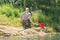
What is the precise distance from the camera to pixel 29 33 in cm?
1736

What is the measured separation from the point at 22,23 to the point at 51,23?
2.20 metres

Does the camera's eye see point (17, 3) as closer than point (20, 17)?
No

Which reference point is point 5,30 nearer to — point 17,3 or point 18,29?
point 18,29

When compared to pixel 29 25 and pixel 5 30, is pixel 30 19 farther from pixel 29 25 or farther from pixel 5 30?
pixel 5 30

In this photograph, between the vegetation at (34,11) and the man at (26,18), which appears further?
the vegetation at (34,11)

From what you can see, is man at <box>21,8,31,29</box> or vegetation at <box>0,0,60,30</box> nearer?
man at <box>21,8,31,29</box>

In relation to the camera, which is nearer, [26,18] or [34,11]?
[26,18]

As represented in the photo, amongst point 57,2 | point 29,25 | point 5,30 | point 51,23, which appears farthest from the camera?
point 57,2

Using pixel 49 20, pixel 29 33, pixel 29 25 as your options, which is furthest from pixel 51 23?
pixel 29 33

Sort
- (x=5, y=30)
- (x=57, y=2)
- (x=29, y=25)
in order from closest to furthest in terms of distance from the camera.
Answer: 1. (x=5, y=30)
2. (x=29, y=25)
3. (x=57, y=2)

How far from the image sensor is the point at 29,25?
18.8 meters

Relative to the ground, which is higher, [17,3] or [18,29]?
[17,3]

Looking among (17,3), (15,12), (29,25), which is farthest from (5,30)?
(17,3)

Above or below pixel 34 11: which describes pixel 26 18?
below
